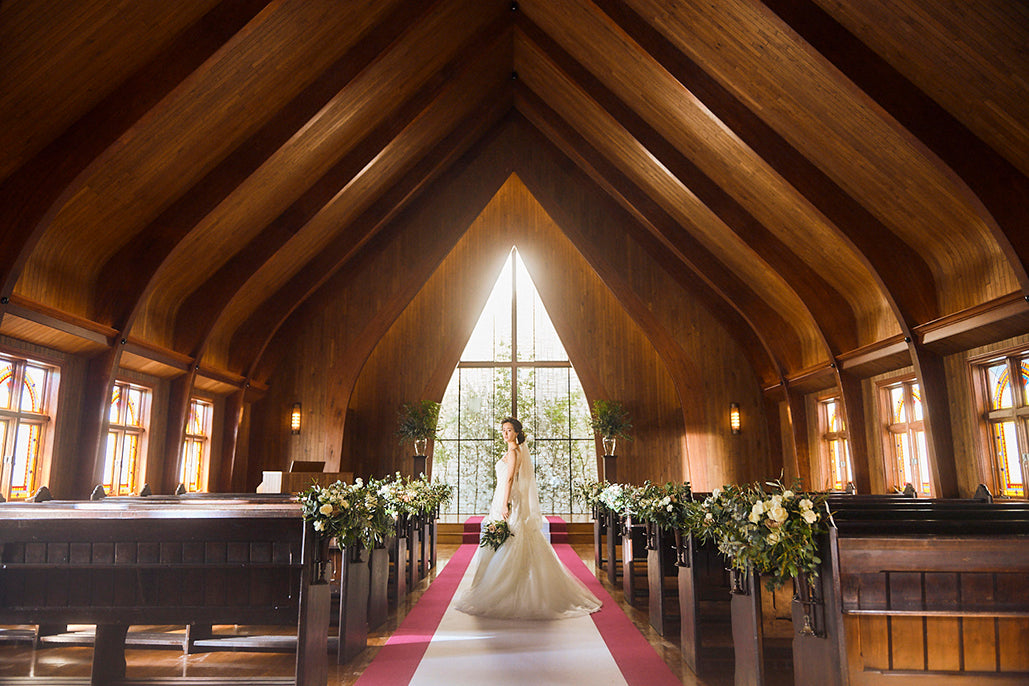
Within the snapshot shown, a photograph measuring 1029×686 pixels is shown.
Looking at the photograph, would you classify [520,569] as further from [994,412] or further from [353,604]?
[994,412]

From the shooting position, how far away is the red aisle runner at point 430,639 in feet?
12.5

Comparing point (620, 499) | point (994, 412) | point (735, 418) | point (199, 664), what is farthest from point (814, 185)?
point (199, 664)

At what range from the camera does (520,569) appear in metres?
5.55

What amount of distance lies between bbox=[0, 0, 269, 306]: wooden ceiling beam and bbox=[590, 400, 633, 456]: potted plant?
26.0 ft

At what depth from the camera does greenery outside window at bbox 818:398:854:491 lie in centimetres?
951

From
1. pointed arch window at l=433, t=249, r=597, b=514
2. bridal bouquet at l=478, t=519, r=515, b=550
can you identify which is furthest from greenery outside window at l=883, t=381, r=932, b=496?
pointed arch window at l=433, t=249, r=597, b=514

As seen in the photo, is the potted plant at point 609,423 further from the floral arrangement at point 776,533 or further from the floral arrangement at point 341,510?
the floral arrangement at point 776,533

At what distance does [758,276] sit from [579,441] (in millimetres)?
5119

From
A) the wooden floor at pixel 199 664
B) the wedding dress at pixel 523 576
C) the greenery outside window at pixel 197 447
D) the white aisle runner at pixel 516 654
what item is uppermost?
the greenery outside window at pixel 197 447

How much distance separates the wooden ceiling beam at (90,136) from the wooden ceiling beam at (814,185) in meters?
3.83

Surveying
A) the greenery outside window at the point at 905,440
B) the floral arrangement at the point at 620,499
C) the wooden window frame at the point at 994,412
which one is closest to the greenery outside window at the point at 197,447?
the floral arrangement at the point at 620,499

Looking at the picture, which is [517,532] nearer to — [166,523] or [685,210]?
[166,523]

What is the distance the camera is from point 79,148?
5.46m

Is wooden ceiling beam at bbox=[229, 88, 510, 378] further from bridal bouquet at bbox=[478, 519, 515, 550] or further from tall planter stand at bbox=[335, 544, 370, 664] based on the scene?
tall planter stand at bbox=[335, 544, 370, 664]
